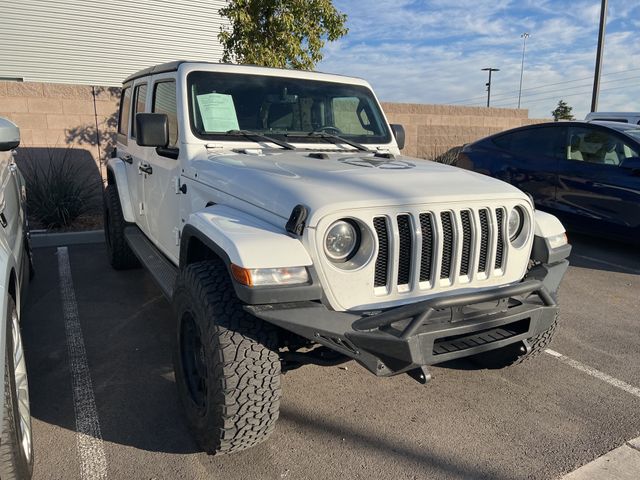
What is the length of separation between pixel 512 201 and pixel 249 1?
6.71 metres

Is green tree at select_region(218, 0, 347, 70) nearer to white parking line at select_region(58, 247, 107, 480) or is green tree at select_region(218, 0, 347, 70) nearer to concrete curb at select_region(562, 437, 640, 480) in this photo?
white parking line at select_region(58, 247, 107, 480)

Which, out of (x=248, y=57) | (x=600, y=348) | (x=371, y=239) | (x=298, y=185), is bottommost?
(x=600, y=348)

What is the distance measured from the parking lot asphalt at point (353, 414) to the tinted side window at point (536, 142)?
3372 millimetres

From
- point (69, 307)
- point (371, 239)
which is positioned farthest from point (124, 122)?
point (371, 239)

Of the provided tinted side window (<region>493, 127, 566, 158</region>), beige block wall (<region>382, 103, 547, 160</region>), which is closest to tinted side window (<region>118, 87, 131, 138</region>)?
tinted side window (<region>493, 127, 566, 158</region>)

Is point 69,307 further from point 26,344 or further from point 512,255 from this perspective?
point 512,255

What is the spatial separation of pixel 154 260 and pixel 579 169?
17.6 ft

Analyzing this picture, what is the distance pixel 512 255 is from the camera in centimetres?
280

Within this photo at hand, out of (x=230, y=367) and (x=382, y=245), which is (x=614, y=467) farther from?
(x=230, y=367)

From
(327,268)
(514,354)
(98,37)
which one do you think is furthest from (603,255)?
(98,37)

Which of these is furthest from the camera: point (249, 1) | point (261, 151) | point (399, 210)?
point (249, 1)

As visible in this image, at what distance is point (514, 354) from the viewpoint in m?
3.21

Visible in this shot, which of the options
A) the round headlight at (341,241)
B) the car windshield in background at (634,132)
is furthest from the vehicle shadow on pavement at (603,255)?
the round headlight at (341,241)

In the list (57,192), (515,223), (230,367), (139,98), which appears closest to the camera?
(230,367)
